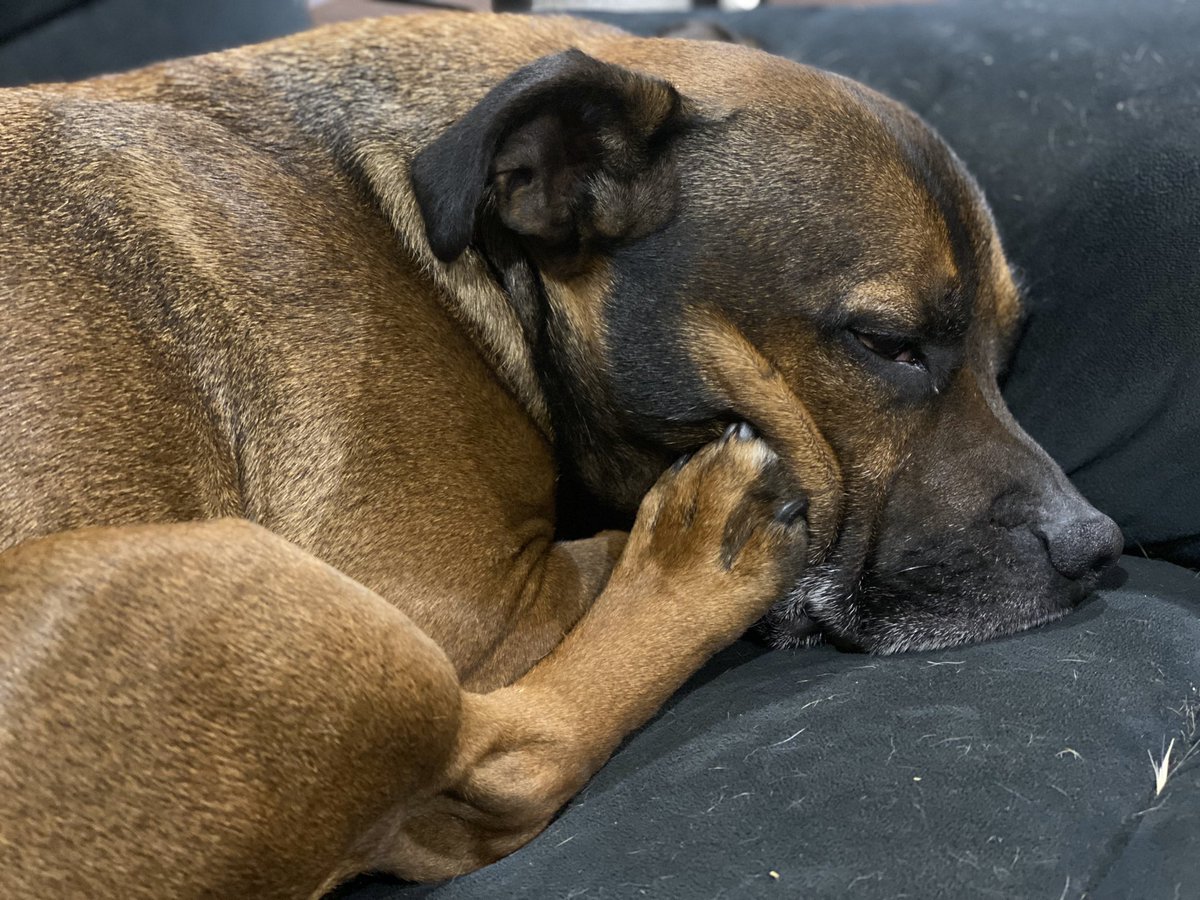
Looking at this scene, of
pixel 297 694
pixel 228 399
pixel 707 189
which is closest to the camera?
pixel 297 694

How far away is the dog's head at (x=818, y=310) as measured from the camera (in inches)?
81.4

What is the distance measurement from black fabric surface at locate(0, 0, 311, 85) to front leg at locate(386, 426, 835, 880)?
109 inches

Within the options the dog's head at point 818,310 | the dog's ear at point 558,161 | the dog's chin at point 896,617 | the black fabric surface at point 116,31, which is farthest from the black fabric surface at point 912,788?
the black fabric surface at point 116,31

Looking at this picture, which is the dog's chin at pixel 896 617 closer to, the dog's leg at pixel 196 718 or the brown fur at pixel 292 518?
the brown fur at pixel 292 518

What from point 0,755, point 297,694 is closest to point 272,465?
point 297,694

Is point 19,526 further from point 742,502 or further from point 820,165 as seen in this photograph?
point 820,165

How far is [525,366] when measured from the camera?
2.29 meters

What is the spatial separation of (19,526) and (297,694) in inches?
21.6

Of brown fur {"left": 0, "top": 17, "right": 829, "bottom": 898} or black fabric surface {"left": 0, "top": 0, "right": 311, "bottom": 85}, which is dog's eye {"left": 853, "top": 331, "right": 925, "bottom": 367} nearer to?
brown fur {"left": 0, "top": 17, "right": 829, "bottom": 898}

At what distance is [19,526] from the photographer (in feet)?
5.70

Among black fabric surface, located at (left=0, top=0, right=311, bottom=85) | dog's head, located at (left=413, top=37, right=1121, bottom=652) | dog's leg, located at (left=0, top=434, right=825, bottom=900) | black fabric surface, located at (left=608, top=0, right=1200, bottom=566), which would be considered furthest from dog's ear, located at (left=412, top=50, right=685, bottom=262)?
black fabric surface, located at (left=0, top=0, right=311, bottom=85)

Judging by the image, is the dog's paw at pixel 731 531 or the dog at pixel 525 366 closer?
the dog at pixel 525 366

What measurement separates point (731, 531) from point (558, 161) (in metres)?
0.74

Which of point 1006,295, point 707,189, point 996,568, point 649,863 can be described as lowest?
point 649,863
